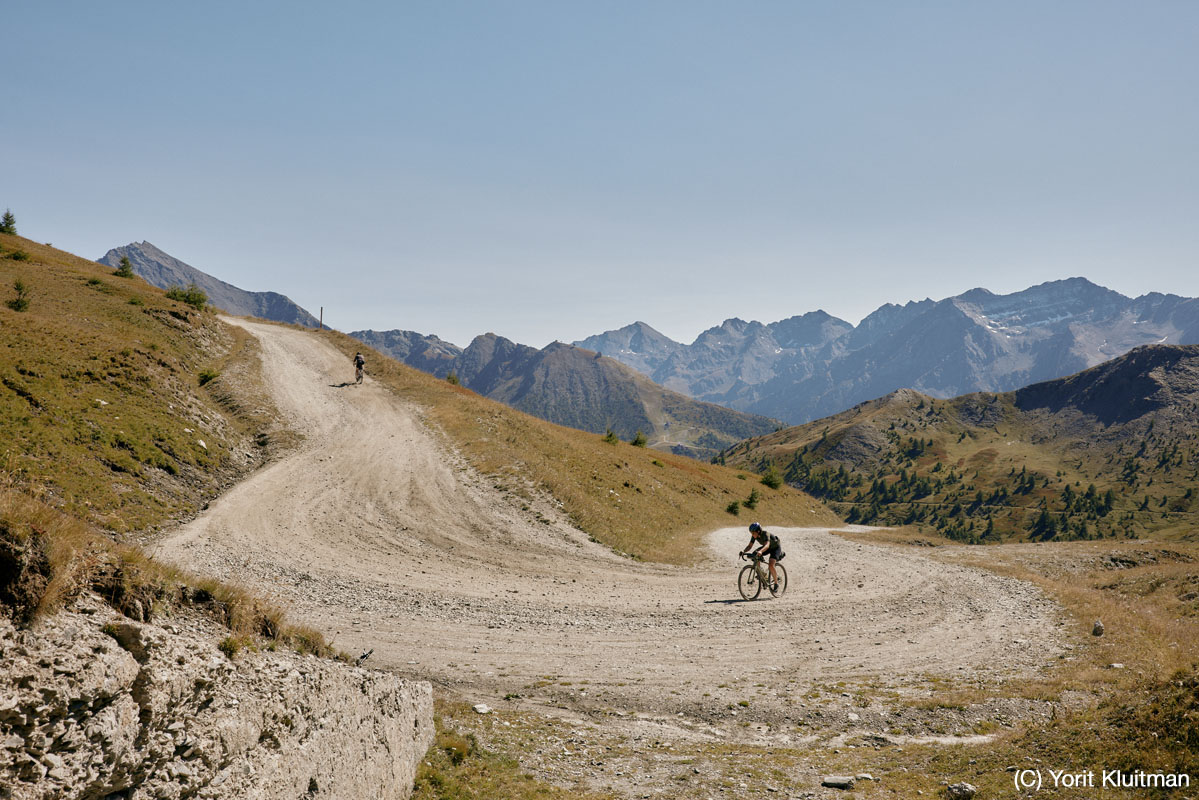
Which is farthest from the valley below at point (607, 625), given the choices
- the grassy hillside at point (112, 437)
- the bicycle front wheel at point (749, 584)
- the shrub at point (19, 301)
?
the shrub at point (19, 301)

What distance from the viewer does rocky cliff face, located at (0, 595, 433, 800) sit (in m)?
4.28

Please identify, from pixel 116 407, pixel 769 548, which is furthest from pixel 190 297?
pixel 769 548

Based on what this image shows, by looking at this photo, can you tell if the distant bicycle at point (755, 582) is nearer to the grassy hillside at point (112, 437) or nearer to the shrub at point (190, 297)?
the grassy hillside at point (112, 437)

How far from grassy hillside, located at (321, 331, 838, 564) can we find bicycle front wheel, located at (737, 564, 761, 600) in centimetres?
603

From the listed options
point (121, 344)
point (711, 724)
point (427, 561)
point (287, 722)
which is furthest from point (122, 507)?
point (711, 724)

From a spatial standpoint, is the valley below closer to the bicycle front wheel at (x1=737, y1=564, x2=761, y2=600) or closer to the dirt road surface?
the dirt road surface

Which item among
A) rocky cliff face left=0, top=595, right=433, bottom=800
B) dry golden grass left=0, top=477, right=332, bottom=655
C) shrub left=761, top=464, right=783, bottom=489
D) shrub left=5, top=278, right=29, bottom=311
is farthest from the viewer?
shrub left=761, top=464, right=783, bottom=489

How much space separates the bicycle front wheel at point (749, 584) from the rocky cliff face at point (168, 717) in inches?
699

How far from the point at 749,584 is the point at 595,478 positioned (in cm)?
1634

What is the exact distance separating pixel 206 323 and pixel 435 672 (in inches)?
1882

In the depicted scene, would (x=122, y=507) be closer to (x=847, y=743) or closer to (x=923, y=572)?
(x=847, y=743)

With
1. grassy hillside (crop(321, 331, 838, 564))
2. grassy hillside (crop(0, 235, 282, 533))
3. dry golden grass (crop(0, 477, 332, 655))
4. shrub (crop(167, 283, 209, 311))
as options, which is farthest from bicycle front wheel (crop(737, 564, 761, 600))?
shrub (crop(167, 283, 209, 311))

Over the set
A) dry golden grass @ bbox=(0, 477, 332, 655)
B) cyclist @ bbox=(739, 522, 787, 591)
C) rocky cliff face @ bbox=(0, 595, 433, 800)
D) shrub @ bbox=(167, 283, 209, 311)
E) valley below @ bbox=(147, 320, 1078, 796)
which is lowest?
valley below @ bbox=(147, 320, 1078, 796)

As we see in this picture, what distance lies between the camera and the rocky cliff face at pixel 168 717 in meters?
4.28
